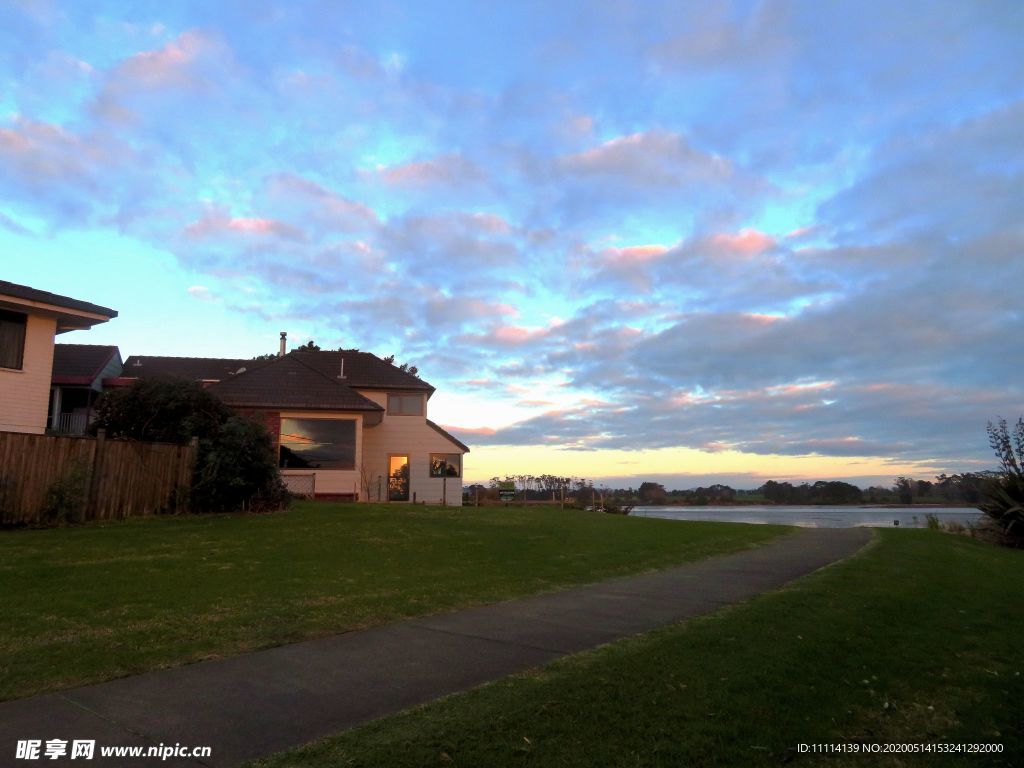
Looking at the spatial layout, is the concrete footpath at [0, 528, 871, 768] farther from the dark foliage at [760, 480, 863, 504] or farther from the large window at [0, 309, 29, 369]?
the dark foliage at [760, 480, 863, 504]

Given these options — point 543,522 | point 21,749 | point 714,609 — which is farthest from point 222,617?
point 543,522

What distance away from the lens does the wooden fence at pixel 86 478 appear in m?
13.6

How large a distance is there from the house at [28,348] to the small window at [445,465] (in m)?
15.7

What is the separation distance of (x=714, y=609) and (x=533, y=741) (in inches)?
188

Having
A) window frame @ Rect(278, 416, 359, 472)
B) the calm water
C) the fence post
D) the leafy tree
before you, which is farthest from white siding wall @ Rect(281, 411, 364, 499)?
the calm water

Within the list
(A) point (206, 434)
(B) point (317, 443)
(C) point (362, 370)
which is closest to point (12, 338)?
(A) point (206, 434)

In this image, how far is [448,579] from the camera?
33.1ft

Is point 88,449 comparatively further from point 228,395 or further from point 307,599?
point 228,395

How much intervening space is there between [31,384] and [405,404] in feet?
50.9

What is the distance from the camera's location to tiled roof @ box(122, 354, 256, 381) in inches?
1318

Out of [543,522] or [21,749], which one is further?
[543,522]

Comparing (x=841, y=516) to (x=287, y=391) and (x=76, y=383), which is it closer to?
(x=287, y=391)

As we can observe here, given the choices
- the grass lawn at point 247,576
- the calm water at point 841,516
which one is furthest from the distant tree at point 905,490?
the grass lawn at point 247,576

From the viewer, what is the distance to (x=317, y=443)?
26188mm
